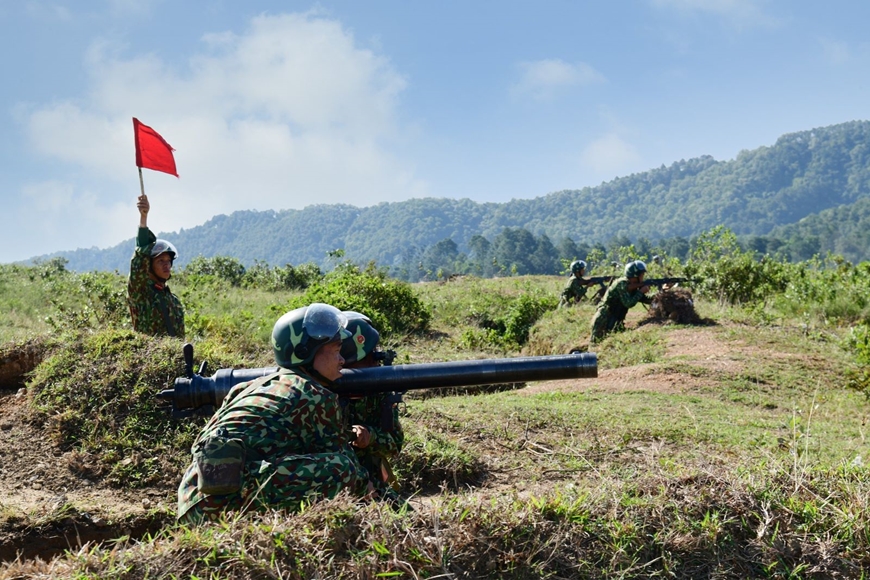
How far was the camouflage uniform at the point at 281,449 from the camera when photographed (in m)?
2.99

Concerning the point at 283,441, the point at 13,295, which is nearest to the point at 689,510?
the point at 283,441

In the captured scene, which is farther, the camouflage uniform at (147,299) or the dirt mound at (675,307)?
the dirt mound at (675,307)

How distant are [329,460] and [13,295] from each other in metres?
16.0

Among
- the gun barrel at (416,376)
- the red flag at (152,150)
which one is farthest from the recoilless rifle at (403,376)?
the red flag at (152,150)

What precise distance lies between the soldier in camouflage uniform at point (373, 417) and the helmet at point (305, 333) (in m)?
0.58

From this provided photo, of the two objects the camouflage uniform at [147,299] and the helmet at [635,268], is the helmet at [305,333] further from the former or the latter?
the helmet at [635,268]

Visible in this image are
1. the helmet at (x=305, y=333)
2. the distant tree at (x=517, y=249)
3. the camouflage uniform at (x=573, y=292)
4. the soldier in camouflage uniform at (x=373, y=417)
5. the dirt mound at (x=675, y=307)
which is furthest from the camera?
the distant tree at (x=517, y=249)

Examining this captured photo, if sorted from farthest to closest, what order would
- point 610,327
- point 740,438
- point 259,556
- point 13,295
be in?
1. point 13,295
2. point 610,327
3. point 740,438
4. point 259,556

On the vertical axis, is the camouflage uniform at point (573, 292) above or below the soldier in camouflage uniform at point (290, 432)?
below

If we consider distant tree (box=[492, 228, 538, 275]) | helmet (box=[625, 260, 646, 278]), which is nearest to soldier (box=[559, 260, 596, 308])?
helmet (box=[625, 260, 646, 278])

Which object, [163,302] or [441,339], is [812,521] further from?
[441,339]

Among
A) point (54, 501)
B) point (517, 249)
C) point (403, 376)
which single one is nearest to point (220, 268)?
point (54, 501)

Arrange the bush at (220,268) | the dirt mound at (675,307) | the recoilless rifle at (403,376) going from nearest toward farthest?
the recoilless rifle at (403,376), the dirt mound at (675,307), the bush at (220,268)

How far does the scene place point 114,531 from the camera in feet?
15.8
